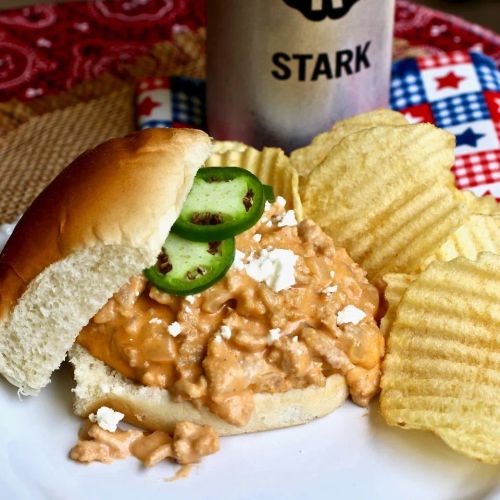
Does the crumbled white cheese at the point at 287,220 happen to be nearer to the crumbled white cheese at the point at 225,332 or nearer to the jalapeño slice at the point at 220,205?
the jalapeño slice at the point at 220,205

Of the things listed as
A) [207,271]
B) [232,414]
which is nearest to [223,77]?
[207,271]

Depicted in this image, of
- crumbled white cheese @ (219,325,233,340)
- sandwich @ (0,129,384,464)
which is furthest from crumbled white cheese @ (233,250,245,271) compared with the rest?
crumbled white cheese @ (219,325,233,340)

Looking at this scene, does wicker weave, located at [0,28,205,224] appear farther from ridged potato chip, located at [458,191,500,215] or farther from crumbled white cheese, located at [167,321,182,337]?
ridged potato chip, located at [458,191,500,215]

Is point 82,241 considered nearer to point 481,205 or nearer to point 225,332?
point 225,332

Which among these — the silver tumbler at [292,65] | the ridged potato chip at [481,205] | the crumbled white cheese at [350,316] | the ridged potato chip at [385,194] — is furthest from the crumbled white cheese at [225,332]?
the silver tumbler at [292,65]

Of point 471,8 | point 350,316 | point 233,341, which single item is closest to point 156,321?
point 233,341

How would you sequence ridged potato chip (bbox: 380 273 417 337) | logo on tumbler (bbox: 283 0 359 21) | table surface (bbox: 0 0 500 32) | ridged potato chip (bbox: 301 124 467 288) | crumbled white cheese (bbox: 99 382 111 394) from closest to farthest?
crumbled white cheese (bbox: 99 382 111 394), ridged potato chip (bbox: 380 273 417 337), ridged potato chip (bbox: 301 124 467 288), logo on tumbler (bbox: 283 0 359 21), table surface (bbox: 0 0 500 32)
